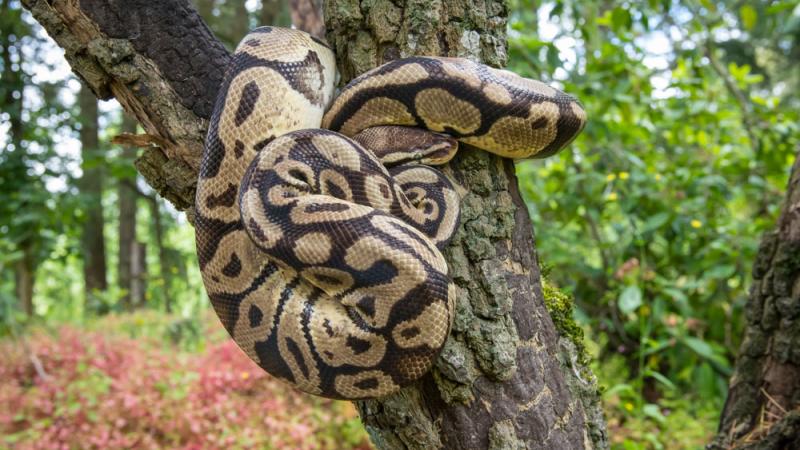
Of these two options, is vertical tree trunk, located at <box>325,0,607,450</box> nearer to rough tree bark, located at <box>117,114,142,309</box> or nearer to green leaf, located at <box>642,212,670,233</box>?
green leaf, located at <box>642,212,670,233</box>

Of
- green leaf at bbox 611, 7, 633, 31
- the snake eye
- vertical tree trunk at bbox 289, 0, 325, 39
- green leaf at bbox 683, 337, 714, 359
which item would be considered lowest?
green leaf at bbox 683, 337, 714, 359

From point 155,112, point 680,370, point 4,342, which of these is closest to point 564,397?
point 155,112

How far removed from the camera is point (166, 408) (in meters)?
6.90

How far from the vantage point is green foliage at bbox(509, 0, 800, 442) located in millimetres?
4934

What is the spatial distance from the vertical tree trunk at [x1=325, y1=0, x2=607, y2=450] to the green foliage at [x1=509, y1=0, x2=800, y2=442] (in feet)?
7.22

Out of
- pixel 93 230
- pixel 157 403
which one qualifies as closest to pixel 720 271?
pixel 157 403

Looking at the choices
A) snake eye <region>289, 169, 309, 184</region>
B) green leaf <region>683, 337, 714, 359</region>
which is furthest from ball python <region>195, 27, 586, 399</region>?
green leaf <region>683, 337, 714, 359</region>

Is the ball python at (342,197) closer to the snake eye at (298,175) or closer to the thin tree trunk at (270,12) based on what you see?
the snake eye at (298,175)

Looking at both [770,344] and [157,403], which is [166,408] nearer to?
[157,403]

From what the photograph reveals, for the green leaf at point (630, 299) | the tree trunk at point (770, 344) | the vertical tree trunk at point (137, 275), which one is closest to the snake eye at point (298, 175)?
the tree trunk at point (770, 344)

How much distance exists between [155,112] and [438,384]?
1574mm

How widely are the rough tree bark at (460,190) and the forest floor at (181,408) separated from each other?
326cm

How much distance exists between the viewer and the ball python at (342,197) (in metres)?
1.98

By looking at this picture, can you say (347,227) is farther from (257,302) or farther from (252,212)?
(257,302)
